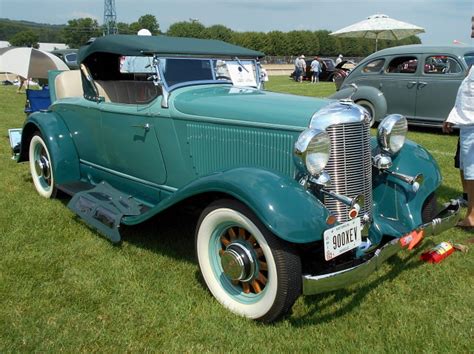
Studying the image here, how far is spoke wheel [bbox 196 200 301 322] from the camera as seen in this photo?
8.70 feet

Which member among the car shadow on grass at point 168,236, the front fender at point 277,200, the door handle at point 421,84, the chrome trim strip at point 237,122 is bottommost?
the car shadow on grass at point 168,236

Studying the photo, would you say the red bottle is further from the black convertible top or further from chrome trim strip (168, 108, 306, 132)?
the black convertible top

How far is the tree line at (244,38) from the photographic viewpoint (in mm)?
73731

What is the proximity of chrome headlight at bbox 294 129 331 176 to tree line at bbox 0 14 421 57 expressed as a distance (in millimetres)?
67385

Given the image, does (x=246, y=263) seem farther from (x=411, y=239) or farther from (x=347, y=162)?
(x=411, y=239)

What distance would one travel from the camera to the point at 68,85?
5.27m

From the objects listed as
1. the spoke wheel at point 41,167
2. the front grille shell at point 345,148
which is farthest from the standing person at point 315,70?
the front grille shell at point 345,148

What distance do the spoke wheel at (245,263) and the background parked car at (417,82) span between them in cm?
720

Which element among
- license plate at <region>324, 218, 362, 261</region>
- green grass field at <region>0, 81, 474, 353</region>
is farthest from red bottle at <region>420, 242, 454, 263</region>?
Result: license plate at <region>324, 218, 362, 261</region>

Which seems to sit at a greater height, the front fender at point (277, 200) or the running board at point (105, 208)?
the front fender at point (277, 200)

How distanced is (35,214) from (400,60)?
8261 millimetres

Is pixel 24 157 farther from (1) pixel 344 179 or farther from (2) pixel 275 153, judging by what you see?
(1) pixel 344 179

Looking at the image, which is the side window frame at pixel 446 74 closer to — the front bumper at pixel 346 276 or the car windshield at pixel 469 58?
the car windshield at pixel 469 58

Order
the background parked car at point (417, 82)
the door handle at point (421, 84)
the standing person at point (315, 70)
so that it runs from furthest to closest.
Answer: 1. the standing person at point (315, 70)
2. the door handle at point (421, 84)
3. the background parked car at point (417, 82)
